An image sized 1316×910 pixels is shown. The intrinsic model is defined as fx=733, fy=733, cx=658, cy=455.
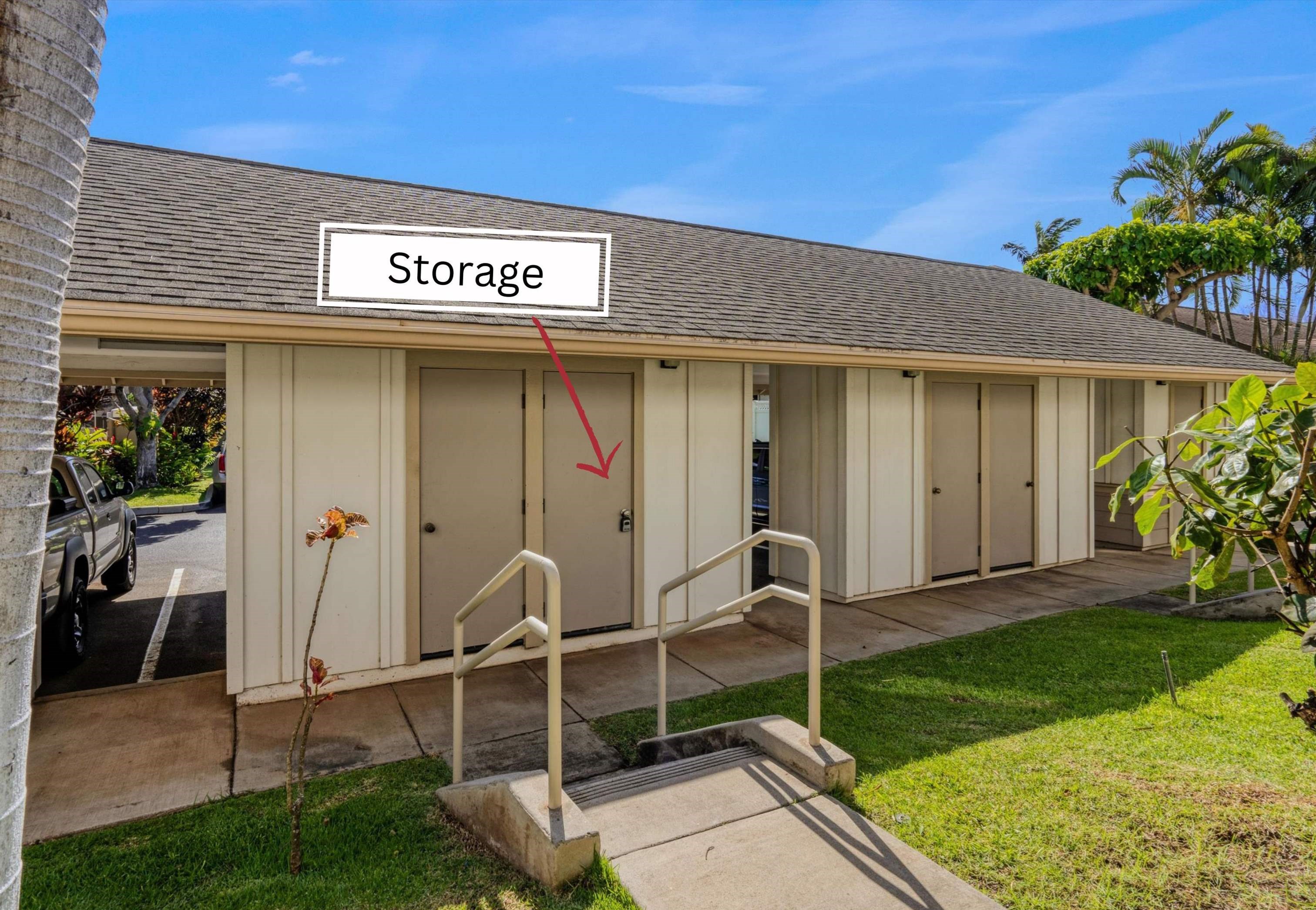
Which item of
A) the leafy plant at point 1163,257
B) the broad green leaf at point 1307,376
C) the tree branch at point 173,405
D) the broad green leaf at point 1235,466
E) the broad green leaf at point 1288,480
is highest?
the leafy plant at point 1163,257

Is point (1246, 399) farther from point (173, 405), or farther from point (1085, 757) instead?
point (173, 405)

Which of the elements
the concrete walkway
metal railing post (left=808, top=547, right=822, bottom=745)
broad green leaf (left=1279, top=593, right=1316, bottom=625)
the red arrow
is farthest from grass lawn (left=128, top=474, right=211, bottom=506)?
broad green leaf (left=1279, top=593, right=1316, bottom=625)

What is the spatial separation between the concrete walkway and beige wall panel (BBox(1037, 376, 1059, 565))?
2.84 m

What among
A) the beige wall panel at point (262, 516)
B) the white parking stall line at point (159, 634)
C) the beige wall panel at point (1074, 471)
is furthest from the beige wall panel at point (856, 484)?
the white parking stall line at point (159, 634)

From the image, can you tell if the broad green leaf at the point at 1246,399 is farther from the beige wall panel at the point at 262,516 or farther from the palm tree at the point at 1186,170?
the palm tree at the point at 1186,170

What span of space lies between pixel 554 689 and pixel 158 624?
696cm

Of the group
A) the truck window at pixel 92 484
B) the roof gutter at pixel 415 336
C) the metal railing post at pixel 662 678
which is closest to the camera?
the metal railing post at pixel 662 678

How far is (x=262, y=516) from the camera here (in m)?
5.41

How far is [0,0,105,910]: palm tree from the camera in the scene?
117cm

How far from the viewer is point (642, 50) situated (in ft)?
23.8

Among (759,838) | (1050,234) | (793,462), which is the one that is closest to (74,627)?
(759,838)

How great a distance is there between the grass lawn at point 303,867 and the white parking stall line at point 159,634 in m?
2.83

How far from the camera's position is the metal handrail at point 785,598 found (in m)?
3.56

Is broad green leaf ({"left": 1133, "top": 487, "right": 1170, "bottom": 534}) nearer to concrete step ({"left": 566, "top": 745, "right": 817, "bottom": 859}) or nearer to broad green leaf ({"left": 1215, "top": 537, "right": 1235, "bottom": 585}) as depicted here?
broad green leaf ({"left": 1215, "top": 537, "right": 1235, "bottom": 585})
